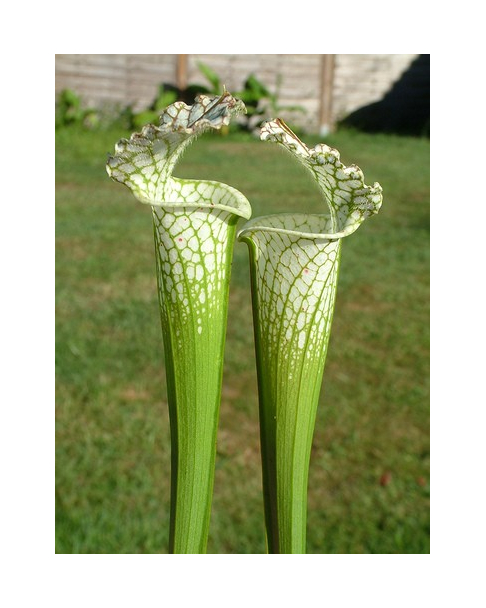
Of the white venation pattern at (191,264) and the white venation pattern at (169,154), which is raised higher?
the white venation pattern at (169,154)

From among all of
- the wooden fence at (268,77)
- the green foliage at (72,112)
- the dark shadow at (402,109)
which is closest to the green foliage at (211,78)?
the wooden fence at (268,77)

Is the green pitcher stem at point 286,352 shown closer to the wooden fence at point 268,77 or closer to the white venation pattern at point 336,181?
the white venation pattern at point 336,181

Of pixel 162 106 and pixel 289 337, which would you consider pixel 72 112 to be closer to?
pixel 162 106

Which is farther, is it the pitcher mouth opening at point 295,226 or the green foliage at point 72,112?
the green foliage at point 72,112

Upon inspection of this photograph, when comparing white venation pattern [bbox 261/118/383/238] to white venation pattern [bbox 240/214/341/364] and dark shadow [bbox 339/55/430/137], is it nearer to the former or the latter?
white venation pattern [bbox 240/214/341/364]

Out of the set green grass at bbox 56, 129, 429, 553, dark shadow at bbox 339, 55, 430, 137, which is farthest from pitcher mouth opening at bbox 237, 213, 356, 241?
dark shadow at bbox 339, 55, 430, 137

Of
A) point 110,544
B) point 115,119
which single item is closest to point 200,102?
point 110,544

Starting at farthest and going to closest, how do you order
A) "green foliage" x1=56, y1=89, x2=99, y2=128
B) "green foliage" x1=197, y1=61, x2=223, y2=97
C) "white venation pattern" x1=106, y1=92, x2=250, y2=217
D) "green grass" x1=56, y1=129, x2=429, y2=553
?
"green foliage" x1=197, y1=61, x2=223, y2=97 < "green foliage" x1=56, y1=89, x2=99, y2=128 < "green grass" x1=56, y1=129, x2=429, y2=553 < "white venation pattern" x1=106, y1=92, x2=250, y2=217

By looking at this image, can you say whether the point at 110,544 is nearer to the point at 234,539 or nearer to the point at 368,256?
the point at 234,539
